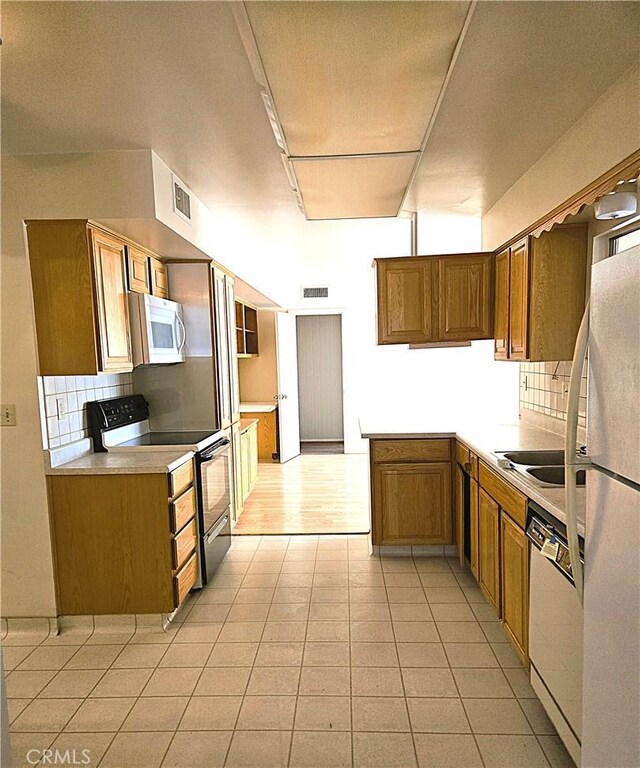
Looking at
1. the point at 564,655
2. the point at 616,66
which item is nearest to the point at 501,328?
the point at 616,66

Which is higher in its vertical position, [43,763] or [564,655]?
[564,655]

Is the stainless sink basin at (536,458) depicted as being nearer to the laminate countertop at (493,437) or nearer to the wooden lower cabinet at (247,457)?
the laminate countertop at (493,437)

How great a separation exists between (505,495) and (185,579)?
1.82 m

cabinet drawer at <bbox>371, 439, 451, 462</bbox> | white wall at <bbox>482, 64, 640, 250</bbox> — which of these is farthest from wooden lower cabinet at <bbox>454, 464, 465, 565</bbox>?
white wall at <bbox>482, 64, 640, 250</bbox>

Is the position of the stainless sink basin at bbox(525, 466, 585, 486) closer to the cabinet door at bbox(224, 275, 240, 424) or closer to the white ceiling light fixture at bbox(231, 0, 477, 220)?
the white ceiling light fixture at bbox(231, 0, 477, 220)

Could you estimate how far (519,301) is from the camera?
114 inches

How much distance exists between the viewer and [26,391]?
8.18ft

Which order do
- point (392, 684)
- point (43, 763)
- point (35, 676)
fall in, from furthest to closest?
A: point (35, 676)
point (392, 684)
point (43, 763)

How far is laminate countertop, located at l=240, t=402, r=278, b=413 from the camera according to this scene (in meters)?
6.36

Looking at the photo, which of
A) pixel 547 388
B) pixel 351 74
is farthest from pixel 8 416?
pixel 547 388

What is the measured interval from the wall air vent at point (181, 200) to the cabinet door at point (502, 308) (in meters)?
2.01

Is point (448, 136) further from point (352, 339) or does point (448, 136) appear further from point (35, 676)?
point (352, 339)

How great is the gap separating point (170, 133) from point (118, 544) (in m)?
2.08

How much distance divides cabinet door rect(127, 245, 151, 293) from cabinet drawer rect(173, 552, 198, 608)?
1.67 metres
